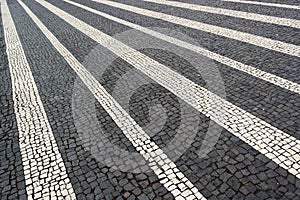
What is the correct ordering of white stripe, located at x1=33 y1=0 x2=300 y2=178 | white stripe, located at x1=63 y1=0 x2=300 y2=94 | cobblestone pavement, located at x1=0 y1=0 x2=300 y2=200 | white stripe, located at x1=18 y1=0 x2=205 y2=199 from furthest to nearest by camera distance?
white stripe, located at x1=63 y1=0 x2=300 y2=94, white stripe, located at x1=33 y1=0 x2=300 y2=178, cobblestone pavement, located at x1=0 y1=0 x2=300 y2=200, white stripe, located at x1=18 y1=0 x2=205 y2=199

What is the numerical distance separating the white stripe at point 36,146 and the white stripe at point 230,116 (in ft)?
8.96

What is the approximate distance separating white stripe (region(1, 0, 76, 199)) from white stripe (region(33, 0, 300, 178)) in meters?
2.73

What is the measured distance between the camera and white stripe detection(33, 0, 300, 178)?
4.61m

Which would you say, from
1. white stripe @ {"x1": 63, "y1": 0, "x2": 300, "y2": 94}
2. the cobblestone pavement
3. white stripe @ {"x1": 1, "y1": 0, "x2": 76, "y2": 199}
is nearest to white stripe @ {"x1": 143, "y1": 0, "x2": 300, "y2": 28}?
the cobblestone pavement

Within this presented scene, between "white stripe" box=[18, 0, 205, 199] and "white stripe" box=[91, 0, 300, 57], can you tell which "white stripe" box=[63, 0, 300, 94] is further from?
"white stripe" box=[18, 0, 205, 199]

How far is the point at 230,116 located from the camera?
5.63 m

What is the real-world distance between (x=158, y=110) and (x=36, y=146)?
240cm

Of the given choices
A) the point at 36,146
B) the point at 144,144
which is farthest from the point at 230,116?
the point at 36,146

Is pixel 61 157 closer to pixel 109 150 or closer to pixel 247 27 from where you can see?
pixel 109 150

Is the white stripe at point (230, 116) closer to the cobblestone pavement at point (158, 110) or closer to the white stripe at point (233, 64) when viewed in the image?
the cobblestone pavement at point (158, 110)

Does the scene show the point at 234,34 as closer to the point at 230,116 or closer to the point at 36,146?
the point at 230,116

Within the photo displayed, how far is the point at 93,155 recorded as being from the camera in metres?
5.10

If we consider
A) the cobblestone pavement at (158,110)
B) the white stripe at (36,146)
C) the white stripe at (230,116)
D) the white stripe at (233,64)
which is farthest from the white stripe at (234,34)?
the white stripe at (36,146)

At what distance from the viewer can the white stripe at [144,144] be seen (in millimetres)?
4227
